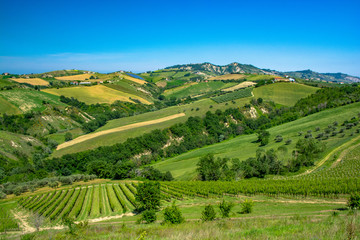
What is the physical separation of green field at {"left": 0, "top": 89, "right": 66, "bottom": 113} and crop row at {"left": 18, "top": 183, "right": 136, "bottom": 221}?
97106 millimetres

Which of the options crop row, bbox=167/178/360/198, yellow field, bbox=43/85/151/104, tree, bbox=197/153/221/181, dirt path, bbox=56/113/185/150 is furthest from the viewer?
yellow field, bbox=43/85/151/104

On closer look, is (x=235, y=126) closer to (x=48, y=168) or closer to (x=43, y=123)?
(x=48, y=168)

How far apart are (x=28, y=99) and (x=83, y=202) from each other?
125 m

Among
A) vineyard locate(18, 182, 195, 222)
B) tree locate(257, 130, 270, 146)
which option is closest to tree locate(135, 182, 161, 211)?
vineyard locate(18, 182, 195, 222)

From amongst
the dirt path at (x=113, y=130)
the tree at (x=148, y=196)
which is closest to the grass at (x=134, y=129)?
the dirt path at (x=113, y=130)

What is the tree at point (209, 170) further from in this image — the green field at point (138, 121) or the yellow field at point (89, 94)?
the yellow field at point (89, 94)

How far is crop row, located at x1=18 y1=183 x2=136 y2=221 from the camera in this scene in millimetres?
46906

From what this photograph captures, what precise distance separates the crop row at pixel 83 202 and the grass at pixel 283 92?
131 metres

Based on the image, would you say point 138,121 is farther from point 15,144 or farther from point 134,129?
point 15,144

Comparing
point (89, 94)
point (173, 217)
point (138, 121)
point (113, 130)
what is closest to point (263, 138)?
point (173, 217)

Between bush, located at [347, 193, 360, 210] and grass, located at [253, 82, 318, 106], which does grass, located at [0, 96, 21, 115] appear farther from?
grass, located at [253, 82, 318, 106]

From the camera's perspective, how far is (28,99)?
143875 millimetres

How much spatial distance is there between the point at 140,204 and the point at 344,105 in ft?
396

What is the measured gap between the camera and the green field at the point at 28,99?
5266 inches
